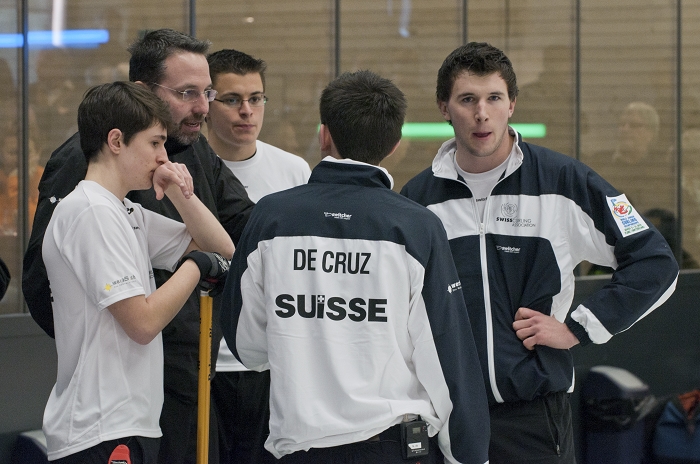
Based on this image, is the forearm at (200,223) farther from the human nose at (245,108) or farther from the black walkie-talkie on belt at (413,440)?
the human nose at (245,108)

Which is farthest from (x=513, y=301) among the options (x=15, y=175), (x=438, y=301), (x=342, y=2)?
(x=342, y=2)

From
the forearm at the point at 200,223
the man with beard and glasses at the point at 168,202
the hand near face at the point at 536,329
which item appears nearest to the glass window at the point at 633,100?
the hand near face at the point at 536,329

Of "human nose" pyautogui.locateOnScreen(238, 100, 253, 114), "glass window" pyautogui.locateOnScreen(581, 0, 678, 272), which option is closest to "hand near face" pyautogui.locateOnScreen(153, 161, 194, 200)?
"human nose" pyautogui.locateOnScreen(238, 100, 253, 114)

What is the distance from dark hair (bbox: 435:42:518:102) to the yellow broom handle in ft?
3.93

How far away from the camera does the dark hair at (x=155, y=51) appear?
319cm

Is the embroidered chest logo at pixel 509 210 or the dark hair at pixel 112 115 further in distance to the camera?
the embroidered chest logo at pixel 509 210

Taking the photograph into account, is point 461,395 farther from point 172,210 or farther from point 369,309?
point 172,210

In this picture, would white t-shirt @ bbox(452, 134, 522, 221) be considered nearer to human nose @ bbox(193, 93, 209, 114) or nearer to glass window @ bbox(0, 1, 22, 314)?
human nose @ bbox(193, 93, 209, 114)

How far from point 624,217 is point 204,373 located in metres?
1.52

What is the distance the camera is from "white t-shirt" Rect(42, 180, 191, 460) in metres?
2.55

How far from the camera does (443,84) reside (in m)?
3.41

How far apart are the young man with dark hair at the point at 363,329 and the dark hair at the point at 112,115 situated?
0.50m

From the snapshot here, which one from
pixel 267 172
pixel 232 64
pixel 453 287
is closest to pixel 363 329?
pixel 453 287

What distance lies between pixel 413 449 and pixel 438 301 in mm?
414
